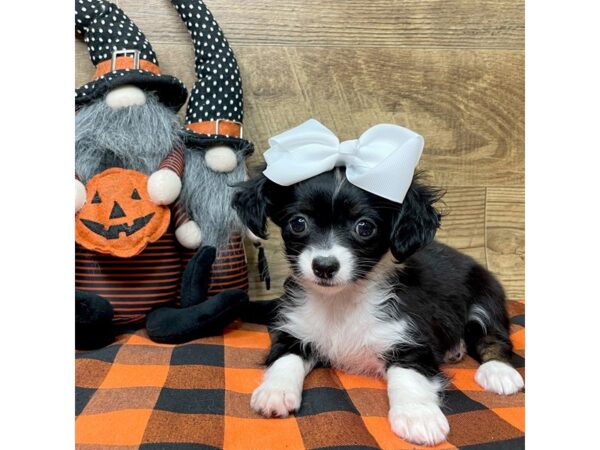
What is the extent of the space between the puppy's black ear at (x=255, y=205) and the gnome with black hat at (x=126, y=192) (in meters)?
0.34

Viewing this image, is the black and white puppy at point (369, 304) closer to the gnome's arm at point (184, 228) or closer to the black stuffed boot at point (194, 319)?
the black stuffed boot at point (194, 319)

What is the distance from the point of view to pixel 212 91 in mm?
2184

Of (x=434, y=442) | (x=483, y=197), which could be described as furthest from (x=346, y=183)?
(x=483, y=197)

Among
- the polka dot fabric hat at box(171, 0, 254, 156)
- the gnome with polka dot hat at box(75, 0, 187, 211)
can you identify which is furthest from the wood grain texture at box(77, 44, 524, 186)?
the gnome with polka dot hat at box(75, 0, 187, 211)

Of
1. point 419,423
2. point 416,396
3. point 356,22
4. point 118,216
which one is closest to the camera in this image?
point 419,423

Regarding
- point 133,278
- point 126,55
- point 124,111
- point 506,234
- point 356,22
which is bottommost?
point 133,278

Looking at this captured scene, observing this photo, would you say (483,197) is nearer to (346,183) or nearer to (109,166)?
(346,183)

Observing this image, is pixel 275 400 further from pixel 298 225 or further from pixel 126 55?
pixel 126 55

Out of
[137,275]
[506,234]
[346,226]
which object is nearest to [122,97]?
[137,275]

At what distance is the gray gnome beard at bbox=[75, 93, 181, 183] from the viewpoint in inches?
79.3

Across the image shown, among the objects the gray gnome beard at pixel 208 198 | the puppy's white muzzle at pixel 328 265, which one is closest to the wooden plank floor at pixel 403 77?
the gray gnome beard at pixel 208 198

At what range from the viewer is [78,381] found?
5.32ft

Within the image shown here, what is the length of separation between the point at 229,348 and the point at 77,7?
5.01 ft

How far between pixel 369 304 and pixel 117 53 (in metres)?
1.42
